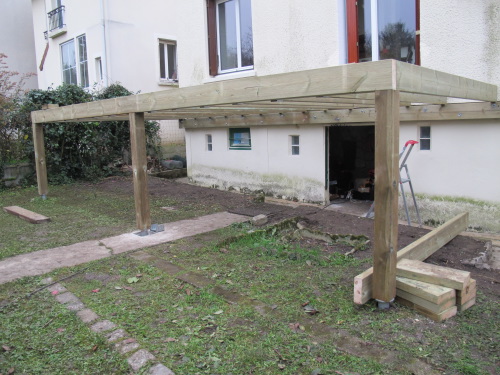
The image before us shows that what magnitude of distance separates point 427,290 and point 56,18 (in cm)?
1813

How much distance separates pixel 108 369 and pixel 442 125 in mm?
5955

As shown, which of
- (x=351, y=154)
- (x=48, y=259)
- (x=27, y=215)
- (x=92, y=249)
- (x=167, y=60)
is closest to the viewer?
(x=48, y=259)

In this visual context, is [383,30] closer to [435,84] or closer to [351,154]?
[435,84]

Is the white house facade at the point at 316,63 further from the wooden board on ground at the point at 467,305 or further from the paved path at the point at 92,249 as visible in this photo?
the wooden board on ground at the point at 467,305

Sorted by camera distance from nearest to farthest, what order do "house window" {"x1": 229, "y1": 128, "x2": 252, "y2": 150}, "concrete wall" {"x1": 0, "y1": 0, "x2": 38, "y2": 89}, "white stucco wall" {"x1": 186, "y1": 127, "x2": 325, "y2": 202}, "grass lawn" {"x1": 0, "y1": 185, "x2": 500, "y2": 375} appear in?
"grass lawn" {"x1": 0, "y1": 185, "x2": 500, "y2": 375} → "white stucco wall" {"x1": 186, "y1": 127, "x2": 325, "y2": 202} → "house window" {"x1": 229, "y1": 128, "x2": 252, "y2": 150} → "concrete wall" {"x1": 0, "y1": 0, "x2": 38, "y2": 89}

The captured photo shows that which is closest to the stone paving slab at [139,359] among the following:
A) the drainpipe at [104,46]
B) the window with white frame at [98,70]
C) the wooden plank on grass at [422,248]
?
the wooden plank on grass at [422,248]

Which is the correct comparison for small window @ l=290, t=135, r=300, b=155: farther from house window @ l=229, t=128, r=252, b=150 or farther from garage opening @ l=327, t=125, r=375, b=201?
garage opening @ l=327, t=125, r=375, b=201

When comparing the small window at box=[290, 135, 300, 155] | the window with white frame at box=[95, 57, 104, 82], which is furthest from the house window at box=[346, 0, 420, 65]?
the window with white frame at box=[95, 57, 104, 82]

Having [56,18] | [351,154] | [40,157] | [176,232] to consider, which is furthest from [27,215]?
[56,18]

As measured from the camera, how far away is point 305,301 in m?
3.92

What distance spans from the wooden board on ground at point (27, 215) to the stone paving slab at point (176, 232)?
2031 millimetres

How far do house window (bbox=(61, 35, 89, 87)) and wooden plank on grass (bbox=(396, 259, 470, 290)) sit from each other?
1500cm

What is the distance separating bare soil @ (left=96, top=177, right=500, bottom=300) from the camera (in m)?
4.82

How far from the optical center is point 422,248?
15.3 ft
